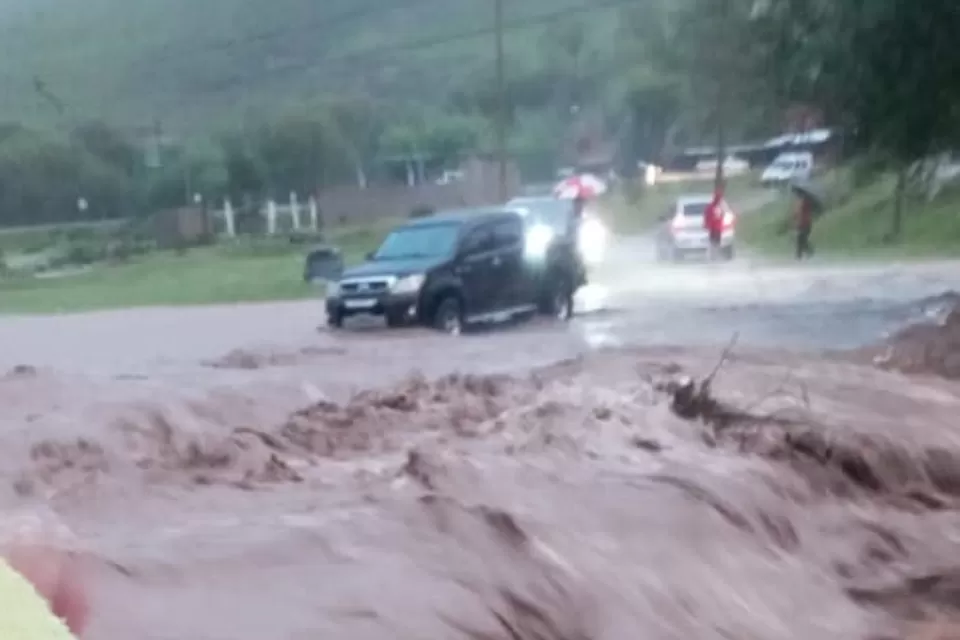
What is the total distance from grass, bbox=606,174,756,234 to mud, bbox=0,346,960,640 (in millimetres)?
22194

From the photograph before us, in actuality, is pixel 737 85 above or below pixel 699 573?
above

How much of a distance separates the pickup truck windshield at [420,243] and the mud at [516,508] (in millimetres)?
8853

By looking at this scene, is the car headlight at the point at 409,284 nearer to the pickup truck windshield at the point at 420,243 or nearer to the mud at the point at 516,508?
the pickup truck windshield at the point at 420,243

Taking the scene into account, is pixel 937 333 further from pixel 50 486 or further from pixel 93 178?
pixel 93 178

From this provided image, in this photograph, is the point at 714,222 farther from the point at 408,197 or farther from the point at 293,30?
the point at 293,30

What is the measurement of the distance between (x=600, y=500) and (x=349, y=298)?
13.7m

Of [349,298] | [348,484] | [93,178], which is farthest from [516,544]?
[93,178]

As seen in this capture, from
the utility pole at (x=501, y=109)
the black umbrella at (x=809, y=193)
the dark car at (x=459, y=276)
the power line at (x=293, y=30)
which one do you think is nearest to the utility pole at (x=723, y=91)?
the black umbrella at (x=809, y=193)

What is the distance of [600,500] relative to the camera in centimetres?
835

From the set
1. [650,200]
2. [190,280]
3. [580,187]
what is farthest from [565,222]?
[650,200]

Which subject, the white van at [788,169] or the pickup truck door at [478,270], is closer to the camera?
the pickup truck door at [478,270]

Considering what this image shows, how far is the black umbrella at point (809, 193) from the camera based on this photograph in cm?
2725

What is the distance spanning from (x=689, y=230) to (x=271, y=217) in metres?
8.53

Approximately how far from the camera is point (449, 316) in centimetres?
2153
